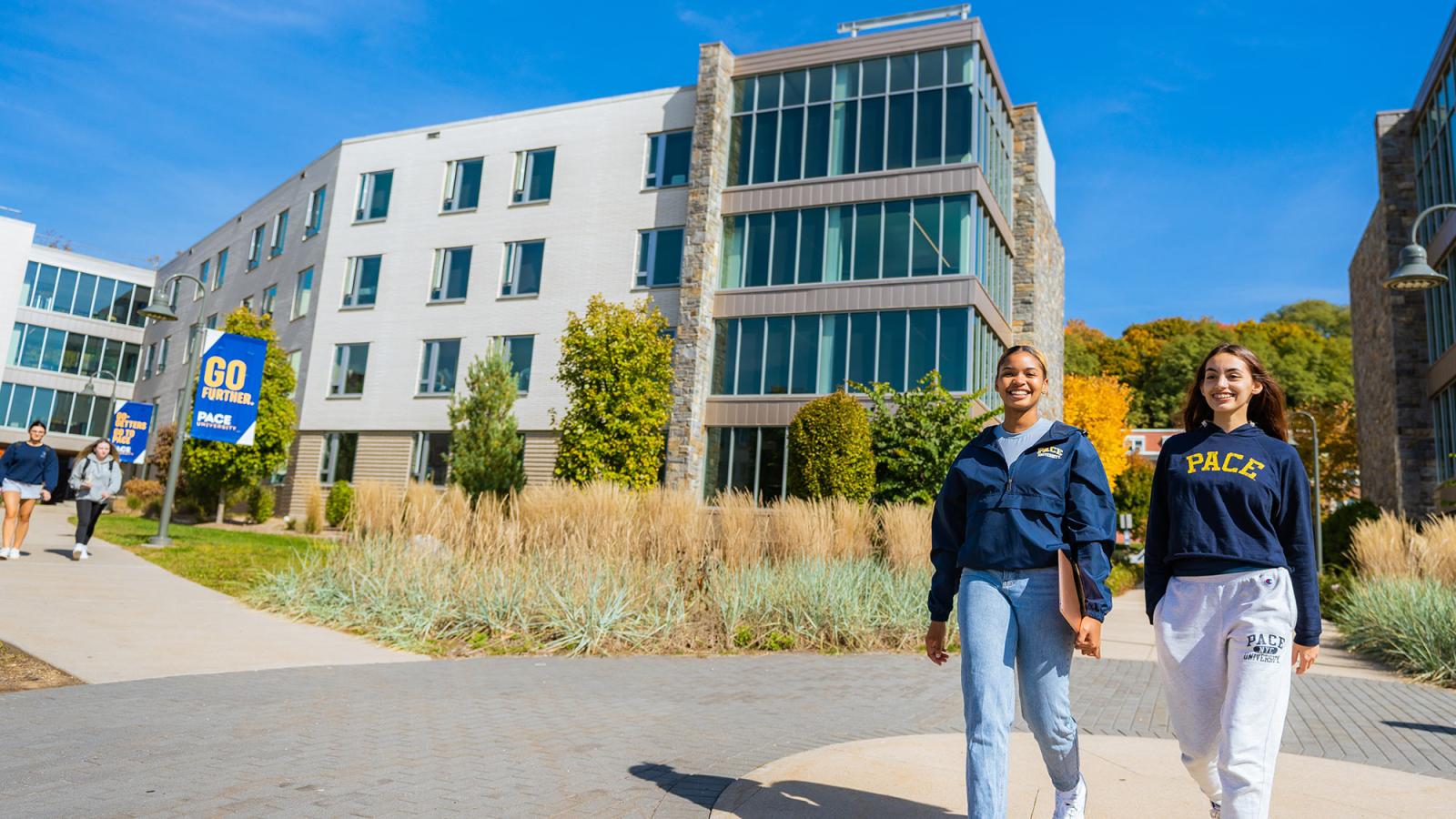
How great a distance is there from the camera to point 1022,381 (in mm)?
3549

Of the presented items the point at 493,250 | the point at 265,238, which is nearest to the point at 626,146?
the point at 493,250

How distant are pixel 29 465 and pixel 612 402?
493 inches

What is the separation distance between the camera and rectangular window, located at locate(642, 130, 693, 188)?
26750 millimetres

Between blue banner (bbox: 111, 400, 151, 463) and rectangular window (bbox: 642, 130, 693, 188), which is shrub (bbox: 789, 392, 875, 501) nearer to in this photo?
rectangular window (bbox: 642, 130, 693, 188)

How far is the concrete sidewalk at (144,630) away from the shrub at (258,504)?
17904 millimetres

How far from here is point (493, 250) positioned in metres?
28.9

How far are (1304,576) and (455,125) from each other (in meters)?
30.8

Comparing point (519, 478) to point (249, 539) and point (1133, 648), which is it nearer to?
point (249, 539)

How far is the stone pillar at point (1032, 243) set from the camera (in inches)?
1060

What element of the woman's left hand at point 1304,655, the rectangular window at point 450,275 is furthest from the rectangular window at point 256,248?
the woman's left hand at point 1304,655

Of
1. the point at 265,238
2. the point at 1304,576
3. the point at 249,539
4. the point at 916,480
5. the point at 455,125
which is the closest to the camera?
the point at 1304,576

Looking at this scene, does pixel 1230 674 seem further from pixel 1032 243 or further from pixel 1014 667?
pixel 1032 243

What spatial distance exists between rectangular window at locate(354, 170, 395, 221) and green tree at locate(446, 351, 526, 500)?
9642 millimetres

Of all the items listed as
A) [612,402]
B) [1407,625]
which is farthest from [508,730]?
[612,402]
